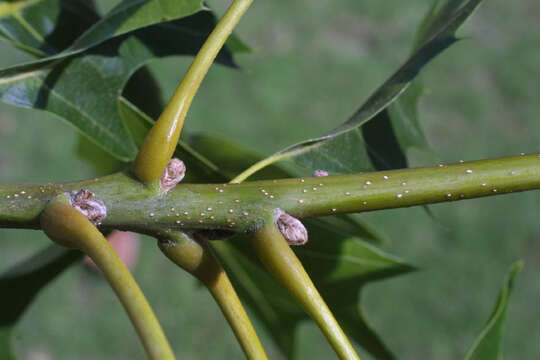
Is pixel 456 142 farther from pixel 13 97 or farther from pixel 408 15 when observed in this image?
pixel 13 97

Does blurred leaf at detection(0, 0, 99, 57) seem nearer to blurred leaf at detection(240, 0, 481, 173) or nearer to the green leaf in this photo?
blurred leaf at detection(240, 0, 481, 173)

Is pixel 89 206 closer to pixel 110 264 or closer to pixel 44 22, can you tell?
pixel 110 264

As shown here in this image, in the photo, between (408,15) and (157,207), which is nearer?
(157,207)

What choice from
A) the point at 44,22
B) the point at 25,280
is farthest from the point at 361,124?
the point at 25,280

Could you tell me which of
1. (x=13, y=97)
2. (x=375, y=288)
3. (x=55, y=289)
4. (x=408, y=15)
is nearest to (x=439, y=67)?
(x=408, y=15)

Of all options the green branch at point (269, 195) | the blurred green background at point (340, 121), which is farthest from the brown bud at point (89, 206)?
the blurred green background at point (340, 121)
